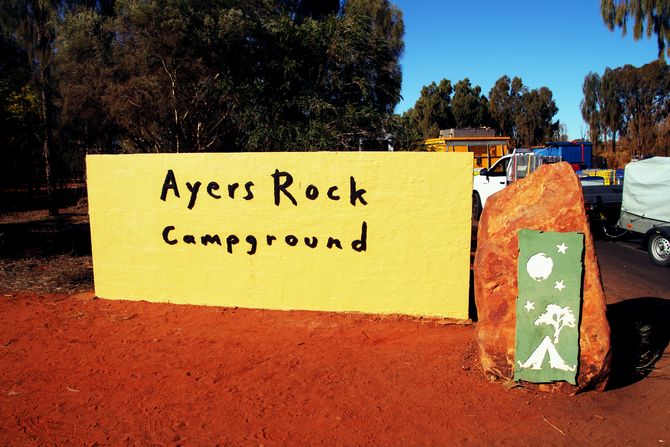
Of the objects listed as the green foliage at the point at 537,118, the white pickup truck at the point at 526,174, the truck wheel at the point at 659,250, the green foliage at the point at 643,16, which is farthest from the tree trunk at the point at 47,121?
the green foliage at the point at 537,118

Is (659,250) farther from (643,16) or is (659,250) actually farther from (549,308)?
(643,16)

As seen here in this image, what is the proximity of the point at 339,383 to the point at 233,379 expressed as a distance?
3.15 feet

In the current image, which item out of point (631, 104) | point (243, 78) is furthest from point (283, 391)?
point (631, 104)

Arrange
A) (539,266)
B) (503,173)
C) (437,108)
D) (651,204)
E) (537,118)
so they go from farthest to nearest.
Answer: (437,108) < (537,118) < (503,173) < (651,204) < (539,266)

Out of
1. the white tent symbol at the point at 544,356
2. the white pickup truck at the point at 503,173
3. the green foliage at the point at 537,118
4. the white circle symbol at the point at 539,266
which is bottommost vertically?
the white tent symbol at the point at 544,356

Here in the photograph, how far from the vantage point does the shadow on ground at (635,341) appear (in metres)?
4.62

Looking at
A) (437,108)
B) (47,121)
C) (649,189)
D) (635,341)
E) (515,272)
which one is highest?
(437,108)

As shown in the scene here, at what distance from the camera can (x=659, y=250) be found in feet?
32.6

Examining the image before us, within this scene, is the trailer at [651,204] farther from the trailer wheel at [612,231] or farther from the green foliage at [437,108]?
the green foliage at [437,108]

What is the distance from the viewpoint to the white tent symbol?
4.22m

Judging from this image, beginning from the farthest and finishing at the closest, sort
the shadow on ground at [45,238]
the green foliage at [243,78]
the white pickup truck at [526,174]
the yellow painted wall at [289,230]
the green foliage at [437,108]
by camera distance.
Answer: the green foliage at [437,108], the white pickup truck at [526,174], the green foliage at [243,78], the shadow on ground at [45,238], the yellow painted wall at [289,230]

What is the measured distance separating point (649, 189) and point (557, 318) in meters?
7.60

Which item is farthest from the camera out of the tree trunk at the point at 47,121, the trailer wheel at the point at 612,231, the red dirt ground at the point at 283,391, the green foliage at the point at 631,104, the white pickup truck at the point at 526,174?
the green foliage at the point at 631,104

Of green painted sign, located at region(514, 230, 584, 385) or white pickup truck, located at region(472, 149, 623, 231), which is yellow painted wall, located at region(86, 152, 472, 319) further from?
white pickup truck, located at region(472, 149, 623, 231)
